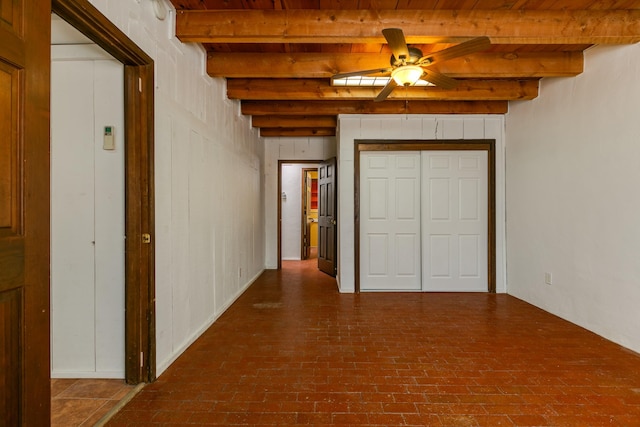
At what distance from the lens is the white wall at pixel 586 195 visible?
2.62 meters

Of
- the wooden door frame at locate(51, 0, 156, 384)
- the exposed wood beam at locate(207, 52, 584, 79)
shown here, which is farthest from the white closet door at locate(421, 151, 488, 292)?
the wooden door frame at locate(51, 0, 156, 384)

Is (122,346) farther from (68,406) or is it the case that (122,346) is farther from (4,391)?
A: (4,391)

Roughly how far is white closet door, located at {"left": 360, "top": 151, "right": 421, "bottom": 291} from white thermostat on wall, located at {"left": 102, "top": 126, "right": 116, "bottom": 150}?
9.93 ft

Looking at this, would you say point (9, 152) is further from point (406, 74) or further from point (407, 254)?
point (407, 254)

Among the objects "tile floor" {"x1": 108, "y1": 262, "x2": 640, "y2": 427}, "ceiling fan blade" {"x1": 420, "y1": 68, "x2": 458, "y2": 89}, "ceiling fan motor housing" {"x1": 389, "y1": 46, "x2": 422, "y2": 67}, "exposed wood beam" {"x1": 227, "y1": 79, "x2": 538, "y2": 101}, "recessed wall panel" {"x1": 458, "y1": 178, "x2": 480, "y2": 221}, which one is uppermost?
"exposed wood beam" {"x1": 227, "y1": 79, "x2": 538, "y2": 101}

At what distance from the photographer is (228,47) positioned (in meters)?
2.95

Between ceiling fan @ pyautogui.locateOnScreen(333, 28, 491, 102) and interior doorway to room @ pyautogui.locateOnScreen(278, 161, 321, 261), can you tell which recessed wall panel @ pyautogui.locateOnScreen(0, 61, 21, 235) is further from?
interior doorway to room @ pyautogui.locateOnScreen(278, 161, 321, 261)

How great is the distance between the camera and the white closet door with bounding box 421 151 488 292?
437 centimetres

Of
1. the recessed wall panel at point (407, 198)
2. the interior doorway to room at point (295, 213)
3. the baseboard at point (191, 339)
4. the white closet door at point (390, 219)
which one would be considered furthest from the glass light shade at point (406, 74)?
the interior doorway to room at point (295, 213)

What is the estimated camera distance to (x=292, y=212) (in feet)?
24.6

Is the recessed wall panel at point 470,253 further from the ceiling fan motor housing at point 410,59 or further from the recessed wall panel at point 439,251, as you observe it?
the ceiling fan motor housing at point 410,59

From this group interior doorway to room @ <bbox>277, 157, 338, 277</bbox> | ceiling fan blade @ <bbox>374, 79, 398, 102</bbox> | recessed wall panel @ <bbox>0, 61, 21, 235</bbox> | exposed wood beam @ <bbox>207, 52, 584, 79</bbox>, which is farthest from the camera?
interior doorway to room @ <bbox>277, 157, 338, 277</bbox>

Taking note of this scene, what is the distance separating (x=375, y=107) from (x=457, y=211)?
1.81m

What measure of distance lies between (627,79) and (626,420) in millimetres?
2568
